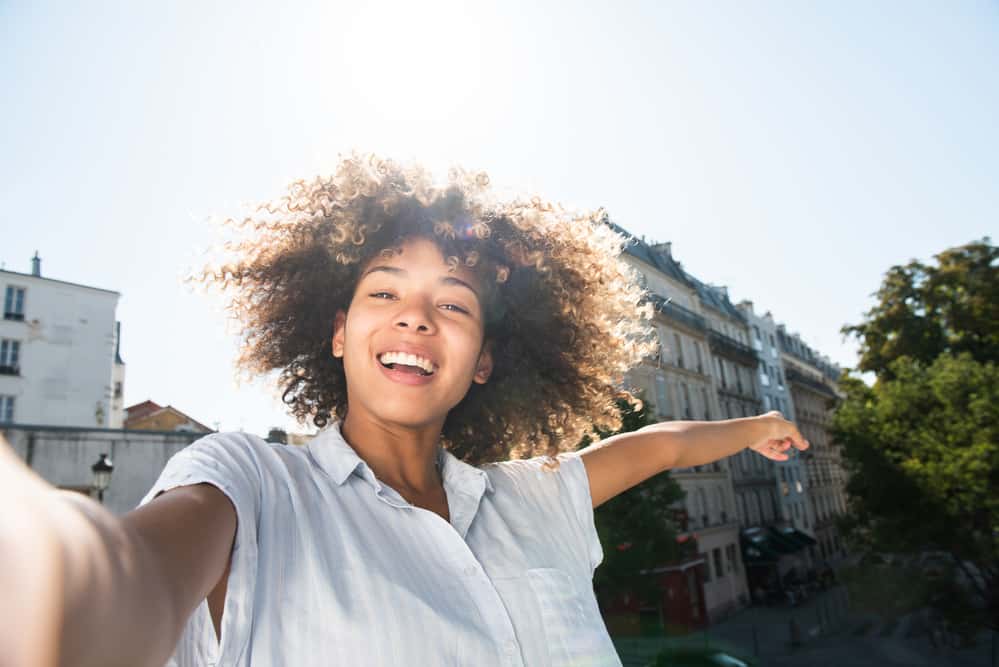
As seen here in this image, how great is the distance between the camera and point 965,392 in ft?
57.2

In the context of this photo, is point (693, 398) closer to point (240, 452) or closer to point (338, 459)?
point (338, 459)

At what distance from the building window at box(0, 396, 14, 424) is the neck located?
29228 mm

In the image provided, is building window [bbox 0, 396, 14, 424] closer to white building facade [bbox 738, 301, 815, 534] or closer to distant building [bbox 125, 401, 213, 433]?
distant building [bbox 125, 401, 213, 433]

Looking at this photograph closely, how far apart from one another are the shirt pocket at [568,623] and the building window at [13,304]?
30925 mm

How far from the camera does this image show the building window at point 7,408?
80.0ft

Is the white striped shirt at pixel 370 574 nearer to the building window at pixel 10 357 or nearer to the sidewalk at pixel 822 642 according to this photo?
the sidewalk at pixel 822 642

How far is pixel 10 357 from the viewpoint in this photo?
25.2 meters

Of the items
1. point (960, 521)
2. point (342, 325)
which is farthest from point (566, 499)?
point (960, 521)

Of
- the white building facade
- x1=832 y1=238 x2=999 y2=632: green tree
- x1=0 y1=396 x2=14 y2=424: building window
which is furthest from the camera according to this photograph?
the white building facade

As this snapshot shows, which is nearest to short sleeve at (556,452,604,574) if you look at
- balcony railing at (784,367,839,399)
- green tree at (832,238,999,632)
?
green tree at (832,238,999,632)

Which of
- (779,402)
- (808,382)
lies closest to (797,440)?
(779,402)

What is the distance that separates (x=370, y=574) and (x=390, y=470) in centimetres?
55

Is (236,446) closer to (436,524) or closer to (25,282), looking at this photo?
(436,524)

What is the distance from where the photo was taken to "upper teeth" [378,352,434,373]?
5.87 ft
